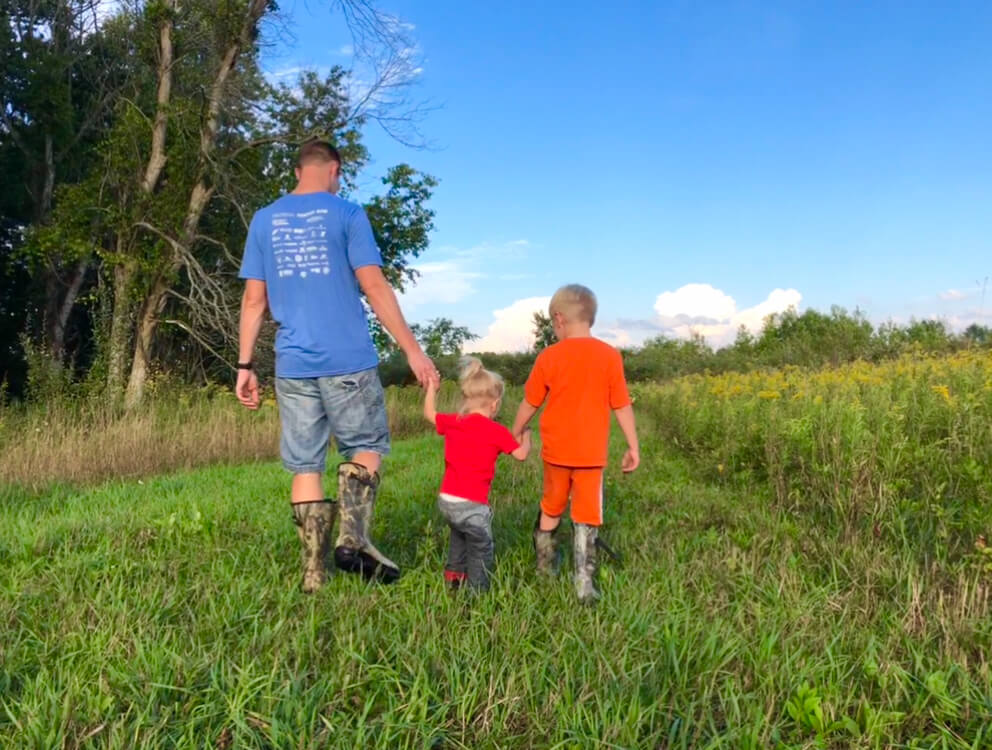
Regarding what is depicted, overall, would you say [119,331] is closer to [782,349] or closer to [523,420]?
[523,420]

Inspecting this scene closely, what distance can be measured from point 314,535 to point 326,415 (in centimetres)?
60

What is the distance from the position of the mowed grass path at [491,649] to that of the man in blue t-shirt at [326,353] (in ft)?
1.08

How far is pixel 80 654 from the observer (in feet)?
8.04

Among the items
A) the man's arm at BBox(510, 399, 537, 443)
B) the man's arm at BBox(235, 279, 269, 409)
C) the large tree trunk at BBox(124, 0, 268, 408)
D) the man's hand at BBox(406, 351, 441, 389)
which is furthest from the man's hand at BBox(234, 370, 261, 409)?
the large tree trunk at BBox(124, 0, 268, 408)

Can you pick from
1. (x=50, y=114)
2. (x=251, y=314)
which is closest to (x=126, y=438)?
(x=251, y=314)

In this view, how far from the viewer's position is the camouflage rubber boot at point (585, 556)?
340 cm

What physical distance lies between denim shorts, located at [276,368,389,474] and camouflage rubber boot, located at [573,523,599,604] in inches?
44.9

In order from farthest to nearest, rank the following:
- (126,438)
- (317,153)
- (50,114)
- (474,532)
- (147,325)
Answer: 1. (50,114)
2. (147,325)
3. (126,438)
4. (317,153)
5. (474,532)

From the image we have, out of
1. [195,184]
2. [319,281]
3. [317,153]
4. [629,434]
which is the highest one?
[195,184]

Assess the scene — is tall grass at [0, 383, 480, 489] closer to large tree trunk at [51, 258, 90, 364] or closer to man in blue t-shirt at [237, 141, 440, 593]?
man in blue t-shirt at [237, 141, 440, 593]

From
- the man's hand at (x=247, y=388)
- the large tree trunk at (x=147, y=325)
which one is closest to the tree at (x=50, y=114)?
the large tree trunk at (x=147, y=325)

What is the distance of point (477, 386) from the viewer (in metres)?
3.52

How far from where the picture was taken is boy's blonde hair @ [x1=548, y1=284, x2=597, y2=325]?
12.2ft

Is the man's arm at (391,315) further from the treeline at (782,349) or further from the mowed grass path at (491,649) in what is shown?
the treeline at (782,349)
